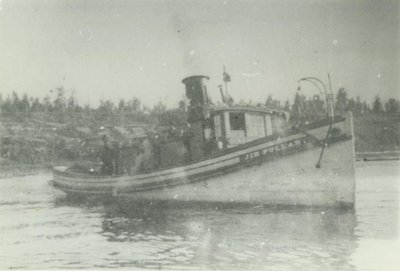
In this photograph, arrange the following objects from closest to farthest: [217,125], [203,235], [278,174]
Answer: [203,235]
[278,174]
[217,125]

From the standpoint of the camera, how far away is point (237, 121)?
507 cm

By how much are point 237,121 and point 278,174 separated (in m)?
1.02

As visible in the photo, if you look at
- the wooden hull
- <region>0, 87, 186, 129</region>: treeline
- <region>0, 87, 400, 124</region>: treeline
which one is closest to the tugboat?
the wooden hull

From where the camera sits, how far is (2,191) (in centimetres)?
455

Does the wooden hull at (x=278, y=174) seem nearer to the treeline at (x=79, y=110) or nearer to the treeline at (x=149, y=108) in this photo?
the treeline at (x=149, y=108)

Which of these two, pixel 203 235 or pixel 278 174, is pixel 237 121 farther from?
pixel 203 235

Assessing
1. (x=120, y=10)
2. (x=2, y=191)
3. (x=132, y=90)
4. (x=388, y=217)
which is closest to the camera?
Result: (x=388, y=217)

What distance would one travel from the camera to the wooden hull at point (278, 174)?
13.8ft

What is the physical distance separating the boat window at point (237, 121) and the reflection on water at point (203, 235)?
3.42ft

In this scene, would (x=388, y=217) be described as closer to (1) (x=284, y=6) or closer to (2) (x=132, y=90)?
(1) (x=284, y=6)

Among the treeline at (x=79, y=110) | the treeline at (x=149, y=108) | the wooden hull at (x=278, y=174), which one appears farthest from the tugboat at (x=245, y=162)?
the treeline at (x=79, y=110)

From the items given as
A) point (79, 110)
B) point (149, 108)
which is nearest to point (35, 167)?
point (79, 110)

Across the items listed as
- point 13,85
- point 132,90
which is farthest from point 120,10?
point 13,85

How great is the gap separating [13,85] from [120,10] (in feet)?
4.08
